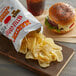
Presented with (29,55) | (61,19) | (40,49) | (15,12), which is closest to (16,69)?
(29,55)

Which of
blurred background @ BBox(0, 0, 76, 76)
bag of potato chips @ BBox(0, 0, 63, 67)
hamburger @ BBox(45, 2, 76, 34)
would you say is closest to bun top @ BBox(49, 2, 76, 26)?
hamburger @ BBox(45, 2, 76, 34)

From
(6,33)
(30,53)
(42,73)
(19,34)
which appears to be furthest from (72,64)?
(6,33)

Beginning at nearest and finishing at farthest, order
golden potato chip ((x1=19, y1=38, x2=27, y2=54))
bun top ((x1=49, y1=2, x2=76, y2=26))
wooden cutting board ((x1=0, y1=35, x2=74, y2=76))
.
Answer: wooden cutting board ((x1=0, y1=35, x2=74, y2=76)) < golden potato chip ((x1=19, y1=38, x2=27, y2=54)) < bun top ((x1=49, y1=2, x2=76, y2=26))

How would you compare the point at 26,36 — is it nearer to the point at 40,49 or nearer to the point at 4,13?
the point at 40,49

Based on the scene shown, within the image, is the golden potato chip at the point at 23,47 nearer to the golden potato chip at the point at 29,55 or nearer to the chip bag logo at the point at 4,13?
the golden potato chip at the point at 29,55

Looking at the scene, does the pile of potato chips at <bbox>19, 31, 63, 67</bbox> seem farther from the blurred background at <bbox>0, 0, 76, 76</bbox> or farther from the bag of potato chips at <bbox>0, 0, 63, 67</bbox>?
the blurred background at <bbox>0, 0, 76, 76</bbox>

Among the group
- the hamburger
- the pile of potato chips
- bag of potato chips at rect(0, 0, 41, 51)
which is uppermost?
bag of potato chips at rect(0, 0, 41, 51)
